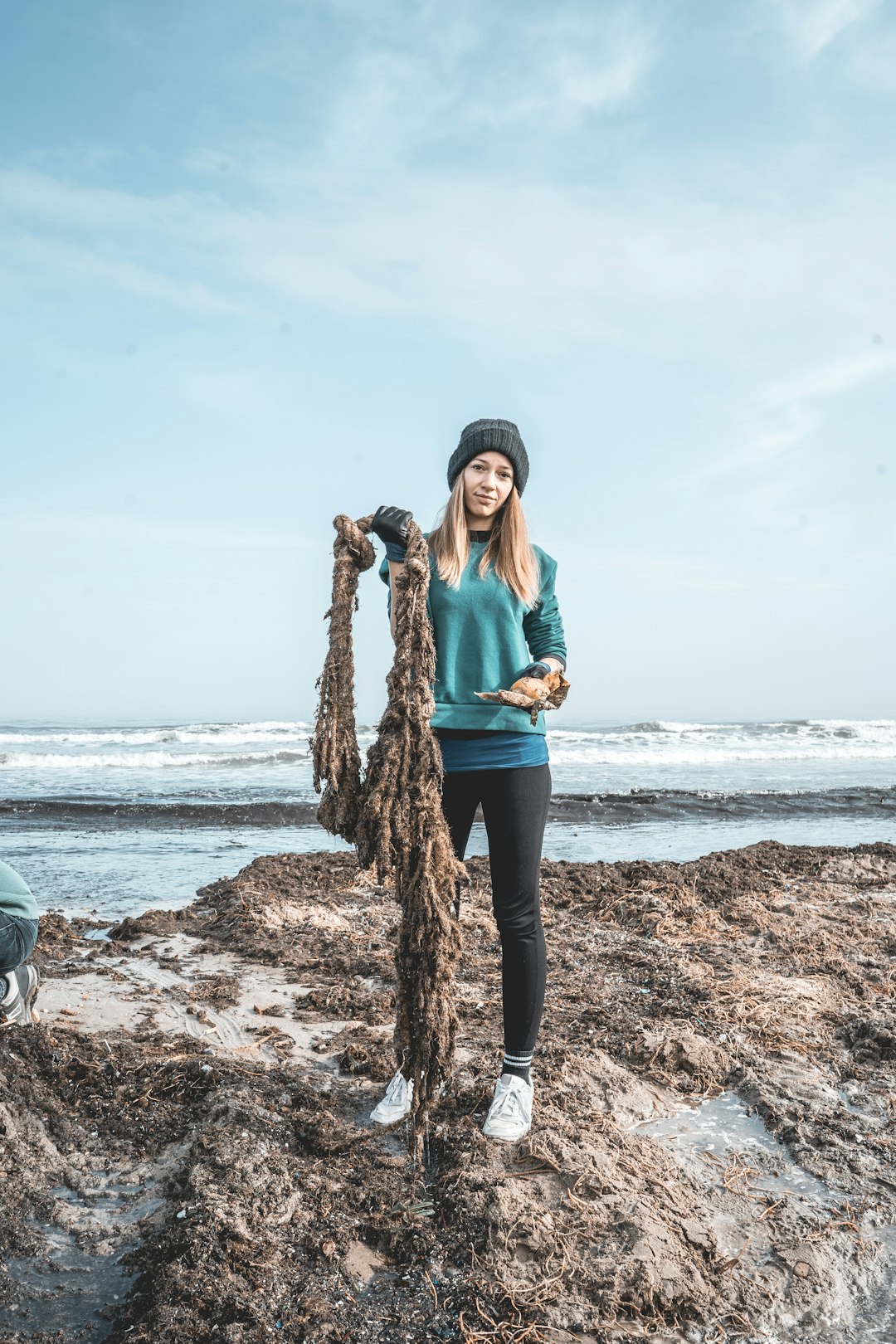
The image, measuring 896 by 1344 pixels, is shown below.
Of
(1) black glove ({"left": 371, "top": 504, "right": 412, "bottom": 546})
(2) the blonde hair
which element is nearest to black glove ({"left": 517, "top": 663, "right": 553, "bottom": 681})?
(2) the blonde hair

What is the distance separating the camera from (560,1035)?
354 centimetres

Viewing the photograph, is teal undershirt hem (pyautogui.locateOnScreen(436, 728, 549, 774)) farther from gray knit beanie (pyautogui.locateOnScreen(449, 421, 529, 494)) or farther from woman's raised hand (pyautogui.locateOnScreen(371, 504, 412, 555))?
gray knit beanie (pyautogui.locateOnScreen(449, 421, 529, 494))

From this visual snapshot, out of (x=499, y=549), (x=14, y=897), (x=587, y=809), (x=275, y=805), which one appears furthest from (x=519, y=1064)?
(x=275, y=805)

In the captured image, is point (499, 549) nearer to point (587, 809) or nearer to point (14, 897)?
point (14, 897)

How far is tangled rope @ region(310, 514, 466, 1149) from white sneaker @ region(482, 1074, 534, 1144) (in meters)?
0.21

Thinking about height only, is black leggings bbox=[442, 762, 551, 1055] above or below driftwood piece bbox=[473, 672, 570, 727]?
below

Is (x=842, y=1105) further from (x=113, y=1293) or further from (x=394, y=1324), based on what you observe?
(x=113, y=1293)

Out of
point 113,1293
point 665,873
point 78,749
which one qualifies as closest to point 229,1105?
point 113,1293

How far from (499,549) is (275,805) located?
968 cm

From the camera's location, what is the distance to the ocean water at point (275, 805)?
7938 mm

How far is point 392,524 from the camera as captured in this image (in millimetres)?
2678

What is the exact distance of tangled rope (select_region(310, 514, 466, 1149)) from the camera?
252cm

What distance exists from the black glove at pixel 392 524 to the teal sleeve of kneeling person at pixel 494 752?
0.69 metres

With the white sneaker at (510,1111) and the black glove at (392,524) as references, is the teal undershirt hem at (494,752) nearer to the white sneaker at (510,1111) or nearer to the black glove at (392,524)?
the black glove at (392,524)
